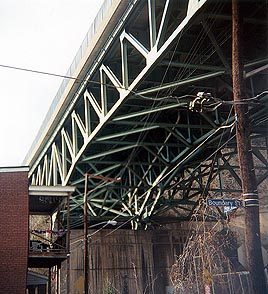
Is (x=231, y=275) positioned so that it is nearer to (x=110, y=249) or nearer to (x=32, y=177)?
(x=110, y=249)

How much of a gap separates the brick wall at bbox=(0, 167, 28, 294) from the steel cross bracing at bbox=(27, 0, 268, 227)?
3.74m

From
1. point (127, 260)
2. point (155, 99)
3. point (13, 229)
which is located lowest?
point (127, 260)

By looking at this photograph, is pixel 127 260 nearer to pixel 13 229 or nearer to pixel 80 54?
pixel 13 229

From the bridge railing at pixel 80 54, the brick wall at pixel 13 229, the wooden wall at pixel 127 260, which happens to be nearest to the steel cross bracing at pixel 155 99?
the bridge railing at pixel 80 54

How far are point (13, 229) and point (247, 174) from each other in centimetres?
1230

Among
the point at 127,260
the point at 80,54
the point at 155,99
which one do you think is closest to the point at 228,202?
the point at 155,99

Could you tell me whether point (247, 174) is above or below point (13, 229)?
below

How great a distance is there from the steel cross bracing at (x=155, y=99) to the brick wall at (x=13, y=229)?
3.74 meters

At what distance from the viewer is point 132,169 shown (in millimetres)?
31000

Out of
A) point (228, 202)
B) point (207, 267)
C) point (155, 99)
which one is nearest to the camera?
point (228, 202)

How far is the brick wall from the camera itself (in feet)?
62.3

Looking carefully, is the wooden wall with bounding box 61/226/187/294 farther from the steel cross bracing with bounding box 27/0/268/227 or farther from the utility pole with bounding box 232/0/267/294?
the utility pole with bounding box 232/0/267/294

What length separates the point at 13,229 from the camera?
19.5m

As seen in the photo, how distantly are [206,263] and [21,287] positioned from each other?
10.8 metres
